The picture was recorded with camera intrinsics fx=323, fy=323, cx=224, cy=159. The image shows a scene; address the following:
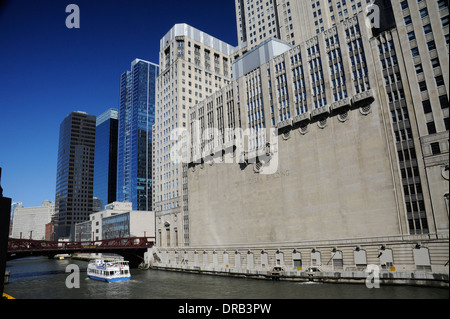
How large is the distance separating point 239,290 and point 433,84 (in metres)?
46.1

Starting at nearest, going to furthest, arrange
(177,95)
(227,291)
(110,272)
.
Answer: (227,291)
(110,272)
(177,95)

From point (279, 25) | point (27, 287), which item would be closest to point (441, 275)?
point (27, 287)

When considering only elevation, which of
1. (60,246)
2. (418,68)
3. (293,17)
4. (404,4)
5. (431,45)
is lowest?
(60,246)

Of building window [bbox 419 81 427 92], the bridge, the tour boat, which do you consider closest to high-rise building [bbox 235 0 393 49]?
building window [bbox 419 81 427 92]

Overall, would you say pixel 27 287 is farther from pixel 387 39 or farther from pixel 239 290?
pixel 387 39

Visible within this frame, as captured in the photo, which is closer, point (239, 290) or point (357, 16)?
point (239, 290)

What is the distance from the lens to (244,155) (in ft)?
265

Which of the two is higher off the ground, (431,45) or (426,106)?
(431,45)

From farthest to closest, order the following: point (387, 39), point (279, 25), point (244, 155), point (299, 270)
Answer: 1. point (279, 25)
2. point (244, 155)
3. point (299, 270)
4. point (387, 39)

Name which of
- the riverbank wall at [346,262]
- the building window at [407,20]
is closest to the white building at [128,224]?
the riverbank wall at [346,262]
